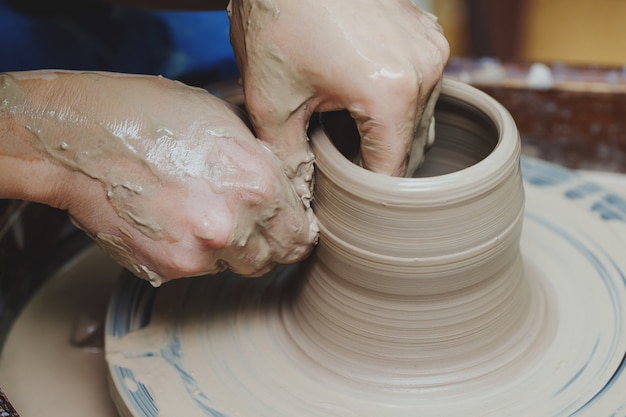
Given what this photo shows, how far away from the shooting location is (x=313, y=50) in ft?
3.62

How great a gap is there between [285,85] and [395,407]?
18.8 inches

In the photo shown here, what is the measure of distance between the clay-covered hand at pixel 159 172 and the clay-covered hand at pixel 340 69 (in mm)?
64

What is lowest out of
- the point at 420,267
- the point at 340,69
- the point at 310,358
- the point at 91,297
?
the point at 91,297

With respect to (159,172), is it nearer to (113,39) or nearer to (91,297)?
(91,297)

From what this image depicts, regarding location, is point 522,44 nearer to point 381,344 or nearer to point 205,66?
point 205,66

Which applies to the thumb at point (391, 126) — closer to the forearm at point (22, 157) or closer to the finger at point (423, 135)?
the finger at point (423, 135)

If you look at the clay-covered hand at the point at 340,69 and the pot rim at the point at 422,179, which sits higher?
the clay-covered hand at the point at 340,69

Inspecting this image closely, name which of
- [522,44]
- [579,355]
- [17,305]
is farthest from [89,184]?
[522,44]

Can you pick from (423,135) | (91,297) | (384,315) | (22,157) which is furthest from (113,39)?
(384,315)

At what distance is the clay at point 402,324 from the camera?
44.1 inches

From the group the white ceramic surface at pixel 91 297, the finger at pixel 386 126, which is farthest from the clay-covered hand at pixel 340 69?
the white ceramic surface at pixel 91 297

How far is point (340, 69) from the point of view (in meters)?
1.10

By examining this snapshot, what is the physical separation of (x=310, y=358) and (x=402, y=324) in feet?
0.53

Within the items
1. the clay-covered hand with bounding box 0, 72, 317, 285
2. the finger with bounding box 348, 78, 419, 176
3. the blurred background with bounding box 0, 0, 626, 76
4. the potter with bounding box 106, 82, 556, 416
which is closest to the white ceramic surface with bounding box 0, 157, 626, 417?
the potter with bounding box 106, 82, 556, 416
